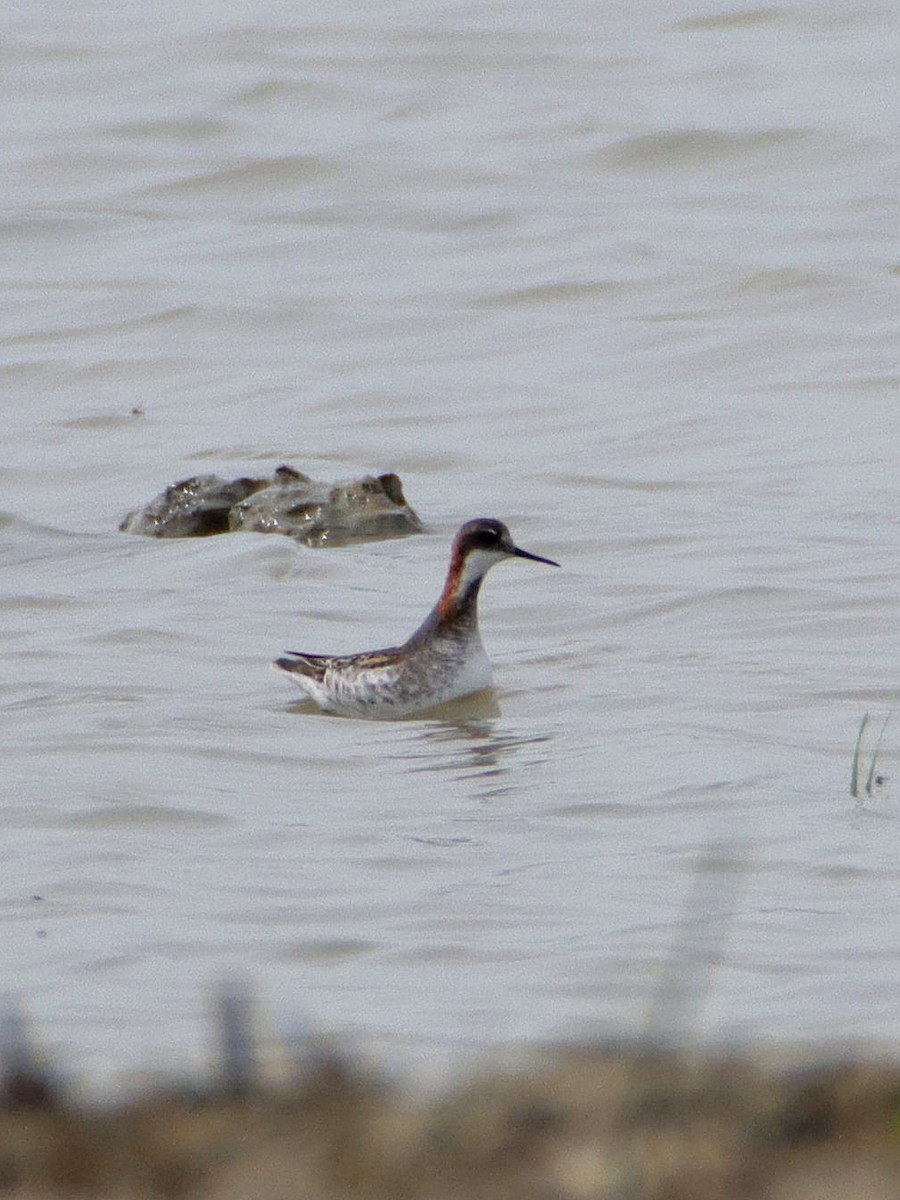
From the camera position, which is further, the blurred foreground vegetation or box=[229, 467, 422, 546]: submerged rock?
box=[229, 467, 422, 546]: submerged rock

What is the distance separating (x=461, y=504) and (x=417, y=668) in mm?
3595

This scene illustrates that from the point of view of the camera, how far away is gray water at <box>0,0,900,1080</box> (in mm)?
6441

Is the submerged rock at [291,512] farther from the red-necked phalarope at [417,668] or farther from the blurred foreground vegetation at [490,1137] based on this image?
the blurred foreground vegetation at [490,1137]

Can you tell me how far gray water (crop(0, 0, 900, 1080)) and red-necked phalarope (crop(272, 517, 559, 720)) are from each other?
197 millimetres

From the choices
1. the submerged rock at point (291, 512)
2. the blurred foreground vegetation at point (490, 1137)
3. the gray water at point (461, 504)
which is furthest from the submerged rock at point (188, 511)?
the blurred foreground vegetation at point (490, 1137)

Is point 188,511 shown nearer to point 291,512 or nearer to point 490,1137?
point 291,512

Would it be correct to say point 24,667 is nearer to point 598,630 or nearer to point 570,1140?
point 598,630

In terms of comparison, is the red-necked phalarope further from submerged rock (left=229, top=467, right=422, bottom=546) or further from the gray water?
submerged rock (left=229, top=467, right=422, bottom=546)

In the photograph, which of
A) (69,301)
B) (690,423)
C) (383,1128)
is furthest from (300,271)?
(383,1128)

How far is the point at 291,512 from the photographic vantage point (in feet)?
41.9

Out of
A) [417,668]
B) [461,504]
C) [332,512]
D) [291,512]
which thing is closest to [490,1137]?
[417,668]

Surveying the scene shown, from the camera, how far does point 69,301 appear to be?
18906mm

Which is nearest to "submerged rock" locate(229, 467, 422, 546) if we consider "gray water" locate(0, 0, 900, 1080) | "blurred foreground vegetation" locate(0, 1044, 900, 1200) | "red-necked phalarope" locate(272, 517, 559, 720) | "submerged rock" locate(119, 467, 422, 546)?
"submerged rock" locate(119, 467, 422, 546)

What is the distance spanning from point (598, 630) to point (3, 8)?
21.2 meters
